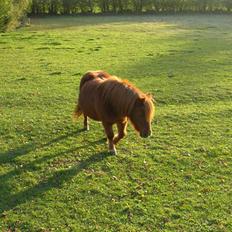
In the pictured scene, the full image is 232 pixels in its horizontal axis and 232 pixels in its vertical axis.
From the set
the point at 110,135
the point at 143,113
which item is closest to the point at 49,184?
the point at 110,135

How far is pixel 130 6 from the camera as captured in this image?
47.1m

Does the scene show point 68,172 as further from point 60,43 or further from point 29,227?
point 60,43

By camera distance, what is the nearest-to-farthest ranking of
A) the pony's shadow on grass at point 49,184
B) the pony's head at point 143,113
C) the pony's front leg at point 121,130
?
the pony's shadow on grass at point 49,184 → the pony's head at point 143,113 → the pony's front leg at point 121,130

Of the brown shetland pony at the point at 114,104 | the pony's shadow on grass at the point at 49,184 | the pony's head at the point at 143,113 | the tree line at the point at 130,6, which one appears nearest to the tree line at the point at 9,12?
the tree line at the point at 130,6

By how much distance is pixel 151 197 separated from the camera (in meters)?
6.18

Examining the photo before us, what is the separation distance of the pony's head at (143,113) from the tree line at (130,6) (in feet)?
135

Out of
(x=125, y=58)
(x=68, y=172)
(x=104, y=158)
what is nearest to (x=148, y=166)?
(x=104, y=158)

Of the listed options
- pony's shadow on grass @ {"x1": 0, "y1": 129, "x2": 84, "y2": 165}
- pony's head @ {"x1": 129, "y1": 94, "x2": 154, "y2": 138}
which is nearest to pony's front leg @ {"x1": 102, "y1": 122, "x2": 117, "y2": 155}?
pony's head @ {"x1": 129, "y1": 94, "x2": 154, "y2": 138}

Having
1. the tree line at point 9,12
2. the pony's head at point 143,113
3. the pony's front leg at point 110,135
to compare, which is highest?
the tree line at point 9,12

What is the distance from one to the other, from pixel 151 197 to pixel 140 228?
856mm

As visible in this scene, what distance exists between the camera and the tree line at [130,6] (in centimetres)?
4506

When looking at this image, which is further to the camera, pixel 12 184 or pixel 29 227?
pixel 12 184

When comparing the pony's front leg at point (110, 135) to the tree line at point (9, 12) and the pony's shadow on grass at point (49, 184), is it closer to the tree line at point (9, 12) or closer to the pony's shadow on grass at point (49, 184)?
the pony's shadow on grass at point (49, 184)

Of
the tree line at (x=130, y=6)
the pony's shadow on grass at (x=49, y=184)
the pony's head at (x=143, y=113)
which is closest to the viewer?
the pony's shadow on grass at (x=49, y=184)
